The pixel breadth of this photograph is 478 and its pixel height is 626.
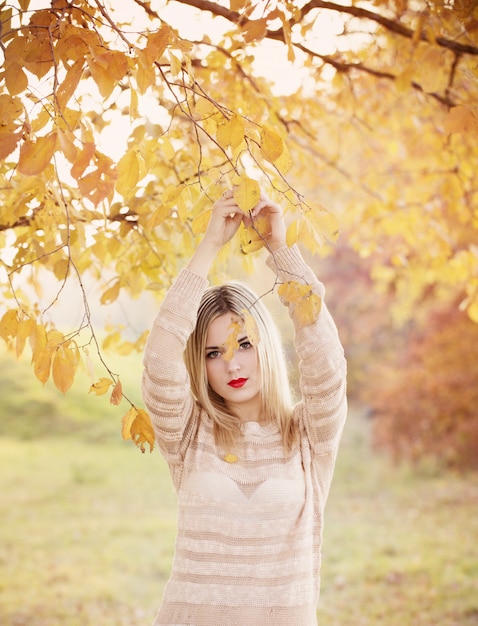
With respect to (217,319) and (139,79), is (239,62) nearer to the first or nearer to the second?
(217,319)

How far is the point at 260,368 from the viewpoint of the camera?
1.80 m

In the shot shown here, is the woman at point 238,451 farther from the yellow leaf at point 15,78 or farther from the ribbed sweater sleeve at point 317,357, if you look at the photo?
the yellow leaf at point 15,78

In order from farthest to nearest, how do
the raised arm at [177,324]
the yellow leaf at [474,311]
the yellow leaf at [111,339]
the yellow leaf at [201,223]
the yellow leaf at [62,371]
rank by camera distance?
1. the yellow leaf at [474,311]
2. the yellow leaf at [111,339]
3. the raised arm at [177,324]
4. the yellow leaf at [201,223]
5. the yellow leaf at [62,371]

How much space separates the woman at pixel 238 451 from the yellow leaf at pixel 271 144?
0.23 meters

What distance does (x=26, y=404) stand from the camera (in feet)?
28.6

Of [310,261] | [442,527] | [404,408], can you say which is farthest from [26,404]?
[442,527]

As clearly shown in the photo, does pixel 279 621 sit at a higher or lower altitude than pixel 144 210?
lower

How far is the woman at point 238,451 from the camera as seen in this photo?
5.08 ft

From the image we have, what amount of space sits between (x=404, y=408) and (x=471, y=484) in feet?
3.16

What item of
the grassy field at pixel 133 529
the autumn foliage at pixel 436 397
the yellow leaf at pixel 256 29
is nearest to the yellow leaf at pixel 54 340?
the yellow leaf at pixel 256 29

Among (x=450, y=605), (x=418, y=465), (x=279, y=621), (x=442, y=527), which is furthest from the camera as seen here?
(x=418, y=465)

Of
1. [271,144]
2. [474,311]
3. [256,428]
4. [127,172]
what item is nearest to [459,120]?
[271,144]

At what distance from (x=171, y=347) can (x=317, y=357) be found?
319 millimetres

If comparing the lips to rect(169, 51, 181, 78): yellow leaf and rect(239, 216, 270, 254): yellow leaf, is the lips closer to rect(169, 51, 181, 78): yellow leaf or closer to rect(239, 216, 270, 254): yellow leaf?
rect(239, 216, 270, 254): yellow leaf
